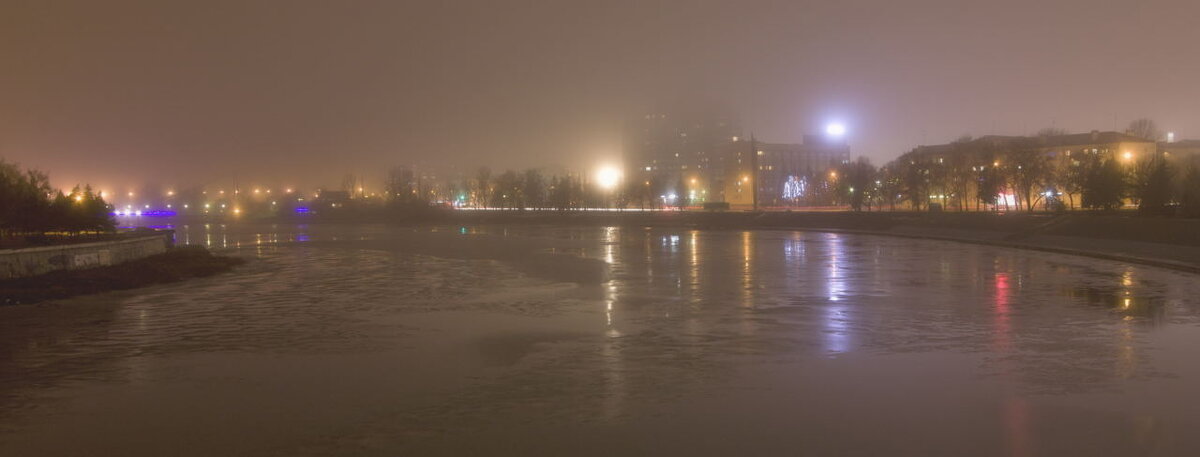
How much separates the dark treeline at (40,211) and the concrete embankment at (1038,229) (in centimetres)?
4027

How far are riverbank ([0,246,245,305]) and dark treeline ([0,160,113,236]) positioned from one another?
13.5 ft

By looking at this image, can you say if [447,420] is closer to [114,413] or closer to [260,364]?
[114,413]

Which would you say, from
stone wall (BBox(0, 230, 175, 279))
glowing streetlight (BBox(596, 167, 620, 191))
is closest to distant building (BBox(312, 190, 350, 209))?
glowing streetlight (BBox(596, 167, 620, 191))

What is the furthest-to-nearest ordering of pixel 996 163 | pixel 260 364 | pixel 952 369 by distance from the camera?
1. pixel 996 163
2. pixel 260 364
3. pixel 952 369

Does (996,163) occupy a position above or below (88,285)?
above

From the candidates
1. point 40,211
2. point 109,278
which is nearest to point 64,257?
point 109,278

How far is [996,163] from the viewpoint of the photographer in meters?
82.1

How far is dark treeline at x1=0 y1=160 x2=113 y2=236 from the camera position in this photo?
29531 mm

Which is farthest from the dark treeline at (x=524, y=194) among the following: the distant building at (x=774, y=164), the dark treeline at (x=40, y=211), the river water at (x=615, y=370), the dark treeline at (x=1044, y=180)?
the river water at (x=615, y=370)

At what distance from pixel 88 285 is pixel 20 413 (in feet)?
50.7

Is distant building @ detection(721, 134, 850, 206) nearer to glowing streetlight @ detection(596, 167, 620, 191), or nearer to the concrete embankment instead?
glowing streetlight @ detection(596, 167, 620, 191)

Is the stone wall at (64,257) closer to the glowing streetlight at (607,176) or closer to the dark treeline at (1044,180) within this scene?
the dark treeline at (1044,180)

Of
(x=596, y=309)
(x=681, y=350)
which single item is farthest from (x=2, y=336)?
(x=681, y=350)

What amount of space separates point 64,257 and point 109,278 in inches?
57.5
